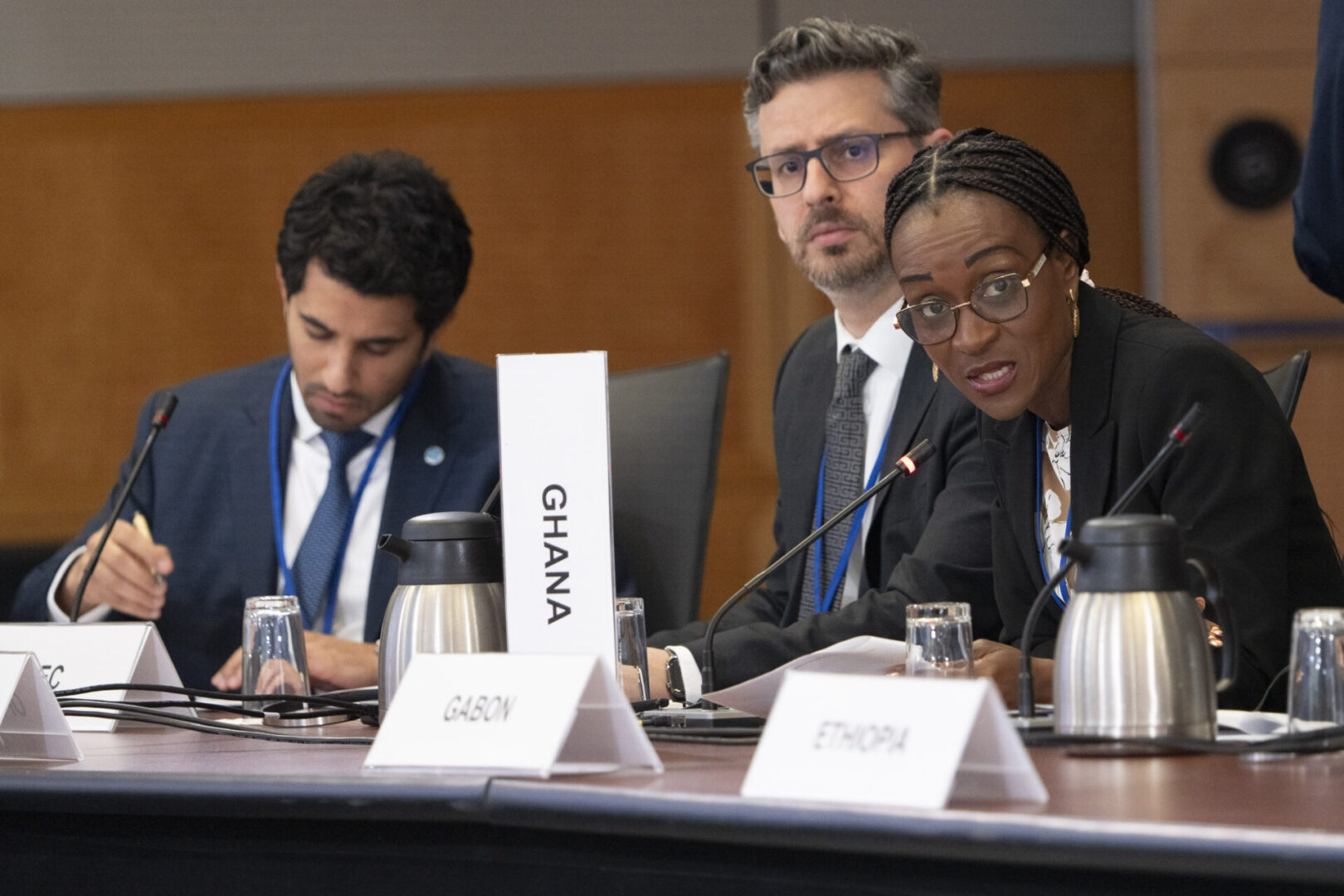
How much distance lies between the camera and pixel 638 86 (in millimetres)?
4523

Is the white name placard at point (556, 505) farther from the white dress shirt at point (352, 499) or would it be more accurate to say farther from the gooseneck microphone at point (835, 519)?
the white dress shirt at point (352, 499)

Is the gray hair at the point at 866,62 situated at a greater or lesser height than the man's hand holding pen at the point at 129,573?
greater

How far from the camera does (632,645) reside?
142cm

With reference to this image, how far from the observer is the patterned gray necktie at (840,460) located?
2.02 meters

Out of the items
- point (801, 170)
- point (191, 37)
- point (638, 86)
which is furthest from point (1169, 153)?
point (191, 37)

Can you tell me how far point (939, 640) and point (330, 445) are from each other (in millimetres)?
1397

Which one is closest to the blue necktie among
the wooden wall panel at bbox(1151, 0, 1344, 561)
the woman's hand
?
the woman's hand

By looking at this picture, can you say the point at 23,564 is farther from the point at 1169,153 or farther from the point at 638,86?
the point at 1169,153

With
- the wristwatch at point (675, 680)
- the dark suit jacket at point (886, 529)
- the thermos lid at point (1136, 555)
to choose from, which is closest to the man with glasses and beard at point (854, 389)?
the dark suit jacket at point (886, 529)

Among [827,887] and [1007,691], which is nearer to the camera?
[827,887]

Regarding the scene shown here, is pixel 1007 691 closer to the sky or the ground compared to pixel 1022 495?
closer to the ground

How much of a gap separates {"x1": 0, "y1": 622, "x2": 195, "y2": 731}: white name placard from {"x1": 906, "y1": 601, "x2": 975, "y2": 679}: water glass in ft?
2.62

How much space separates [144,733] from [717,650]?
1.99 feet

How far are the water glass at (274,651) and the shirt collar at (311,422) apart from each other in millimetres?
837
